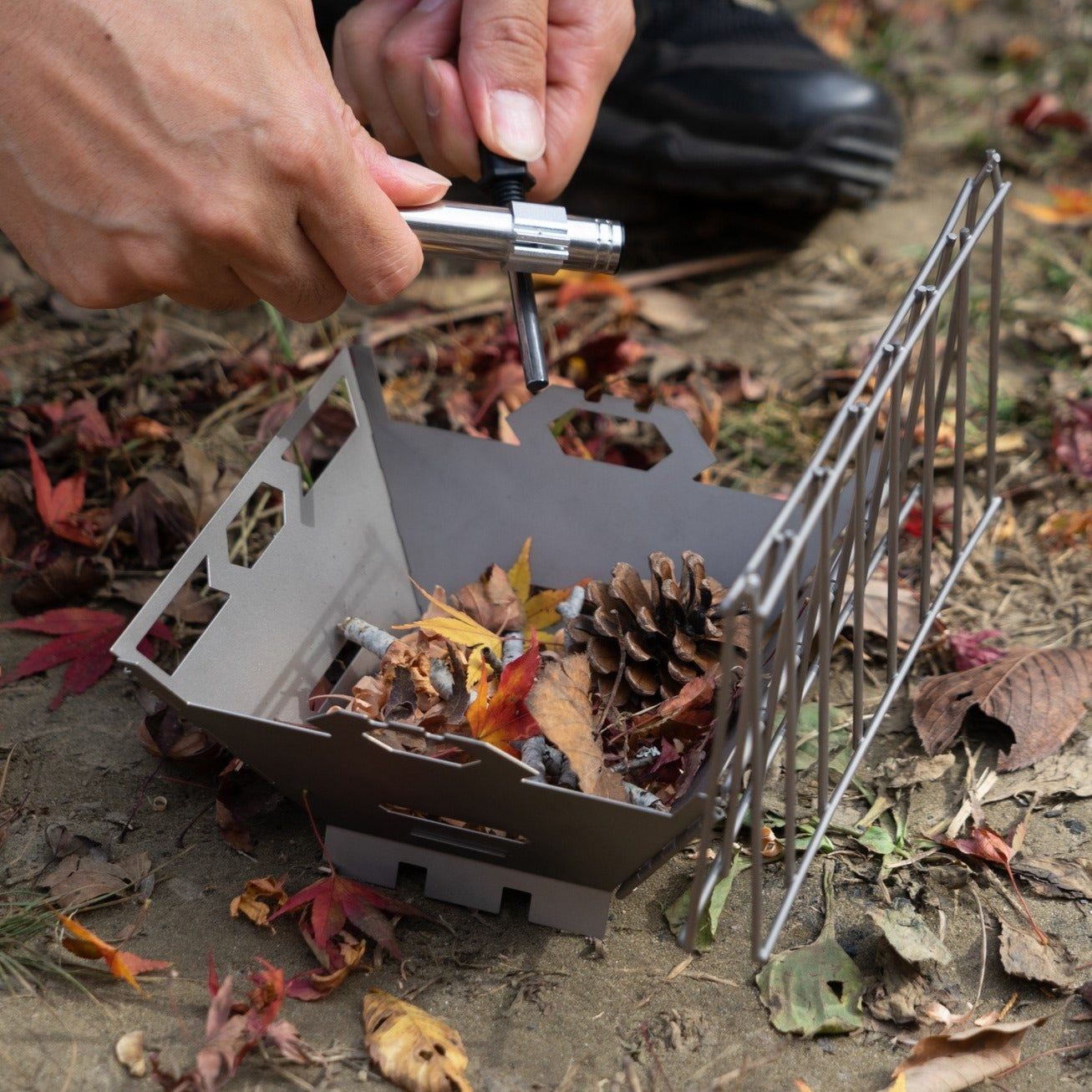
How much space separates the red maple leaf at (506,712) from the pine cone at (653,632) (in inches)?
4.9

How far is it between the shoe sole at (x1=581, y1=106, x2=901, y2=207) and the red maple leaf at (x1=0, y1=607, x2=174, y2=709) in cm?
121

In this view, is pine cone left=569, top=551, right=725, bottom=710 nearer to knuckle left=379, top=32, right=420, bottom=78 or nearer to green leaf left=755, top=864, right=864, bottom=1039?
green leaf left=755, top=864, right=864, bottom=1039

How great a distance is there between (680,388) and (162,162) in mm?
897

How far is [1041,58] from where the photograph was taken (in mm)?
2680

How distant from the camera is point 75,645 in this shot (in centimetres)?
120

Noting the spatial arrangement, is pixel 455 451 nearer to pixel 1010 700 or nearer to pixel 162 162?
pixel 162 162

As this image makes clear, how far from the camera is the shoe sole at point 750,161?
193cm

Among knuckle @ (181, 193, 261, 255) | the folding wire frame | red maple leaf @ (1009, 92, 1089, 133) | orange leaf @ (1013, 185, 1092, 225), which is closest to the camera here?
the folding wire frame

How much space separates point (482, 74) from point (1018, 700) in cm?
86

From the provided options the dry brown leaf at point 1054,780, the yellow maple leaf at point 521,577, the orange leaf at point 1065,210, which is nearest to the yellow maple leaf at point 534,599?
the yellow maple leaf at point 521,577

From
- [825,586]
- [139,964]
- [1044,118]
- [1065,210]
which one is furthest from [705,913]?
[1044,118]

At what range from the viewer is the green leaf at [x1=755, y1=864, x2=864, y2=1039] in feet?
2.92

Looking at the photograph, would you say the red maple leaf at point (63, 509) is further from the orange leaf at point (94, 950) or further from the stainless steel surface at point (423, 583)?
the orange leaf at point (94, 950)

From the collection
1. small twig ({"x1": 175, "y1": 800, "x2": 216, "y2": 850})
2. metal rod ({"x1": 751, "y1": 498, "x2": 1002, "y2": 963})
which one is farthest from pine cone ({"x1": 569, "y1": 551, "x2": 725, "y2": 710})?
small twig ({"x1": 175, "y1": 800, "x2": 216, "y2": 850})
